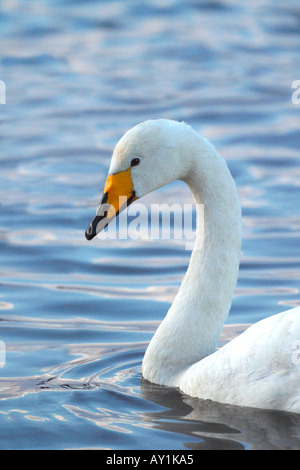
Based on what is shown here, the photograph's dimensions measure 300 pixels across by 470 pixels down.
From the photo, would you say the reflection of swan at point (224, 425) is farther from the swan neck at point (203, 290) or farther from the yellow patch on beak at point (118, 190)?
the yellow patch on beak at point (118, 190)

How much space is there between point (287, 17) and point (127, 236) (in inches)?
488

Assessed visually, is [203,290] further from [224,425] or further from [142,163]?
[224,425]

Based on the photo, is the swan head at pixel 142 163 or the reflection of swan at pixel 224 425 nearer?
the reflection of swan at pixel 224 425

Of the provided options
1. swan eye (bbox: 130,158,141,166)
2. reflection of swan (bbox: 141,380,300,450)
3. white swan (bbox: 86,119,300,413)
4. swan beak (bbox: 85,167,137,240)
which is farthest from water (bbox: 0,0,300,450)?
swan eye (bbox: 130,158,141,166)

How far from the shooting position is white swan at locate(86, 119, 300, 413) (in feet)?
19.2

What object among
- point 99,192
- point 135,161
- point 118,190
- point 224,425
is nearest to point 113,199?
point 118,190

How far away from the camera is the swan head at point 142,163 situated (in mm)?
6336

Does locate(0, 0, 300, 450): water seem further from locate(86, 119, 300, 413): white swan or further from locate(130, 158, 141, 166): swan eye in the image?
locate(130, 158, 141, 166): swan eye

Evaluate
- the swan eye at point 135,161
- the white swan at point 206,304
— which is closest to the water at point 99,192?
the white swan at point 206,304

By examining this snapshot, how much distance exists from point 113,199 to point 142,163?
286 millimetres

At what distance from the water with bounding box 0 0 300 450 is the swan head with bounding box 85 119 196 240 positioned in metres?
1.13

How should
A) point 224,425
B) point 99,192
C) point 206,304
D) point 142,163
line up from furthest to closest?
point 99,192 < point 206,304 < point 142,163 < point 224,425

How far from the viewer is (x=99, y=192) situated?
12.1m

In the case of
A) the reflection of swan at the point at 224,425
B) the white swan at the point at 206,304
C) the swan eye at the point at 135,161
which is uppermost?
the swan eye at the point at 135,161
